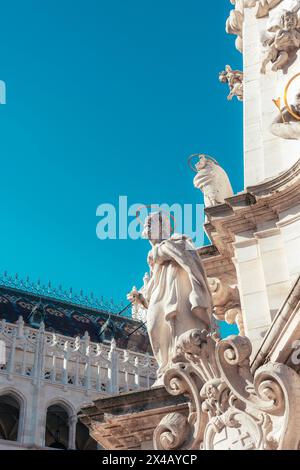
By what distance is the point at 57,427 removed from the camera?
137 ft

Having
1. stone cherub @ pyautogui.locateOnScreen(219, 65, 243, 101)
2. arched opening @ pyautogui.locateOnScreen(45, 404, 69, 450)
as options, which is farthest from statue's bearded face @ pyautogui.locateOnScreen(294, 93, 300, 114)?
arched opening @ pyautogui.locateOnScreen(45, 404, 69, 450)

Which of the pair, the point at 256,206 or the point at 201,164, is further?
the point at 201,164

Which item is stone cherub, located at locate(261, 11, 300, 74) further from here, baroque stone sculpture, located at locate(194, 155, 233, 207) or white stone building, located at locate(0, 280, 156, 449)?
white stone building, located at locate(0, 280, 156, 449)

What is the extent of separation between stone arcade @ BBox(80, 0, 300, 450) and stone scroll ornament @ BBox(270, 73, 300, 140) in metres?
0.02

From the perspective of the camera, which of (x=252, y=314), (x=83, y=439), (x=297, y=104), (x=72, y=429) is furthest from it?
(x=83, y=439)

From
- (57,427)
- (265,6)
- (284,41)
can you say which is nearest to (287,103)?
(284,41)

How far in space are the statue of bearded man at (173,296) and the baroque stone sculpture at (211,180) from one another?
210 centimetres

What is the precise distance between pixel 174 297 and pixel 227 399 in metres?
2.00

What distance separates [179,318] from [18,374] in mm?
32905

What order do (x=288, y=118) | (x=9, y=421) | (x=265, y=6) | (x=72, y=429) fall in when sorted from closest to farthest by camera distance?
(x=288, y=118) → (x=265, y=6) → (x=72, y=429) → (x=9, y=421)

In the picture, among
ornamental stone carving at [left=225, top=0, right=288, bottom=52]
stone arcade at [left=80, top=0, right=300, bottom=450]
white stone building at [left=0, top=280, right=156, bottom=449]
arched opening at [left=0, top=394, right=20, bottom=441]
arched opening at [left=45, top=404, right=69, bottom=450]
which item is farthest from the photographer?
arched opening at [left=45, top=404, right=69, bottom=450]

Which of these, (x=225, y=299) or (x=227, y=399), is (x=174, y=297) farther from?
(x=225, y=299)

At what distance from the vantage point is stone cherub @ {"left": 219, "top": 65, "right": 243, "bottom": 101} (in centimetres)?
1402

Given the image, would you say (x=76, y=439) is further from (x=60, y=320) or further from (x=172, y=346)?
(x=172, y=346)
